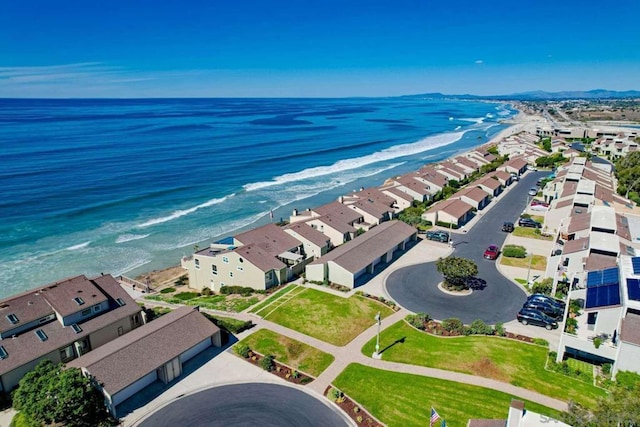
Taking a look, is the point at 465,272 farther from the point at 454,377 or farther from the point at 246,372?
the point at 246,372

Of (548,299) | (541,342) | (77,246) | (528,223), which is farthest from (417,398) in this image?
(77,246)

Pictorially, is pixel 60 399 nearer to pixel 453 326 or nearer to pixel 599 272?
pixel 453 326

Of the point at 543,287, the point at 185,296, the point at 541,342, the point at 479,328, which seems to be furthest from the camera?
the point at 185,296

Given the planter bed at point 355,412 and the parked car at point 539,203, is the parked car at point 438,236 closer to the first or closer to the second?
the parked car at point 539,203

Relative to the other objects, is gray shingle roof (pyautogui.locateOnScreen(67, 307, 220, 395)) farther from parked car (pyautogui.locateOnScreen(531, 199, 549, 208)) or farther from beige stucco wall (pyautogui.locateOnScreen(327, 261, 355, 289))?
parked car (pyautogui.locateOnScreen(531, 199, 549, 208))

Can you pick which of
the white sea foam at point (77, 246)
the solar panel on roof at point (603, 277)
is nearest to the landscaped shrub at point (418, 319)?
the solar panel on roof at point (603, 277)

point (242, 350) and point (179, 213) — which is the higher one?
point (179, 213)

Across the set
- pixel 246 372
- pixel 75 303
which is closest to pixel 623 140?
pixel 246 372
